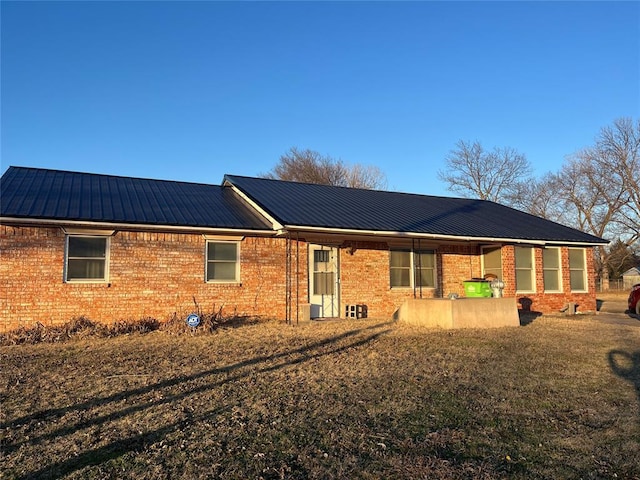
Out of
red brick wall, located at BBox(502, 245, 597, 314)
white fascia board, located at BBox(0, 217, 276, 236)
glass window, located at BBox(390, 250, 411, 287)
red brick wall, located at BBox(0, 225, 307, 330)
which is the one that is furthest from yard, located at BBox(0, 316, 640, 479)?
red brick wall, located at BBox(502, 245, 597, 314)

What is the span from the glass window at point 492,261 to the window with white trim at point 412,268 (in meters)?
2.00

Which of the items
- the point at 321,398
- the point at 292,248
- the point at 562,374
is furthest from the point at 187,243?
the point at 562,374

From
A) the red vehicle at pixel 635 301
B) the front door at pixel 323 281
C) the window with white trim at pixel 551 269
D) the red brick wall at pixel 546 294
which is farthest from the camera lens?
the red vehicle at pixel 635 301

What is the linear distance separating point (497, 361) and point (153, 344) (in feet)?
21.1

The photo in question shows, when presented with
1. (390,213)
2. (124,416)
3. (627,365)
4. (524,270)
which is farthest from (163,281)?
(524,270)

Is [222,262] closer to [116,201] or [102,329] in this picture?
[116,201]

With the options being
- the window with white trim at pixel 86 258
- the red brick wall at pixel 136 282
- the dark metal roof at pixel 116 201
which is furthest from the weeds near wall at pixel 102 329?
the dark metal roof at pixel 116 201

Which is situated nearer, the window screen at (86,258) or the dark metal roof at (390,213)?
the window screen at (86,258)

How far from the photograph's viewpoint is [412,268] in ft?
52.2

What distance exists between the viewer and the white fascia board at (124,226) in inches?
440

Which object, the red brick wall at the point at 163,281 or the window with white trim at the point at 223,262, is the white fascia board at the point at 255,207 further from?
the window with white trim at the point at 223,262

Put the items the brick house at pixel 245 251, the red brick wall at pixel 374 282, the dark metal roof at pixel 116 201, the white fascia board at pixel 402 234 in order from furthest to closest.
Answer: the red brick wall at pixel 374 282 < the white fascia board at pixel 402 234 < the dark metal roof at pixel 116 201 < the brick house at pixel 245 251

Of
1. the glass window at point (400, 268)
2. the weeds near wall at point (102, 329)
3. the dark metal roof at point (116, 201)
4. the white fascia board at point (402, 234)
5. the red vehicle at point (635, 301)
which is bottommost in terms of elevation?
the weeds near wall at point (102, 329)

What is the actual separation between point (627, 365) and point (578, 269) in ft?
37.3
